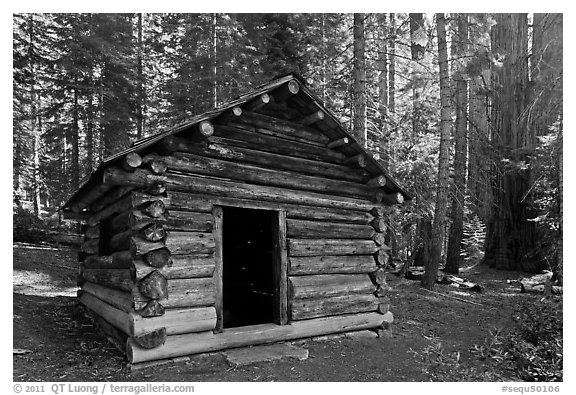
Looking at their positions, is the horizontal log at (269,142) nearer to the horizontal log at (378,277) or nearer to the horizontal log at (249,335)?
the horizontal log at (378,277)

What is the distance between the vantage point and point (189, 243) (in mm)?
6926

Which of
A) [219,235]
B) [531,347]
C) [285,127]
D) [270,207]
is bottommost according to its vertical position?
[531,347]

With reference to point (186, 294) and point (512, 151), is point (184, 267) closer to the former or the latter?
point (186, 294)

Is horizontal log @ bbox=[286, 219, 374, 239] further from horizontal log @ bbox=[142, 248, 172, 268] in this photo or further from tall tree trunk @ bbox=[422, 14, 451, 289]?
tall tree trunk @ bbox=[422, 14, 451, 289]

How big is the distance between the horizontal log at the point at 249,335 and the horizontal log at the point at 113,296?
0.68 meters

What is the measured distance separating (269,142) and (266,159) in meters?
0.33

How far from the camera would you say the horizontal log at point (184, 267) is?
255 inches

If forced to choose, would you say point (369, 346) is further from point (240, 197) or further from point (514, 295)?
point (514, 295)

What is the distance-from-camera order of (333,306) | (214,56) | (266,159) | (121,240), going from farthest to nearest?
1. (214,56)
2. (333,306)
3. (266,159)
4. (121,240)

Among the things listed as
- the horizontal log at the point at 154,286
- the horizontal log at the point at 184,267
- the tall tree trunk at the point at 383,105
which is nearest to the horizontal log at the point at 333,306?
the horizontal log at the point at 184,267

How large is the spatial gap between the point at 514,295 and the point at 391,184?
768cm

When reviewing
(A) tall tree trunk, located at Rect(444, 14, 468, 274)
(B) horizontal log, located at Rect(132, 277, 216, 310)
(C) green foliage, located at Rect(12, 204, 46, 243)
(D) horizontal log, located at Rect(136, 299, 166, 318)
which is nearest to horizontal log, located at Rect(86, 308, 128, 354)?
(D) horizontal log, located at Rect(136, 299, 166, 318)

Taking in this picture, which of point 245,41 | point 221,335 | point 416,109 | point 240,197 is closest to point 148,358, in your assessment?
point 221,335

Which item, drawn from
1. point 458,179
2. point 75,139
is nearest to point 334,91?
point 458,179
